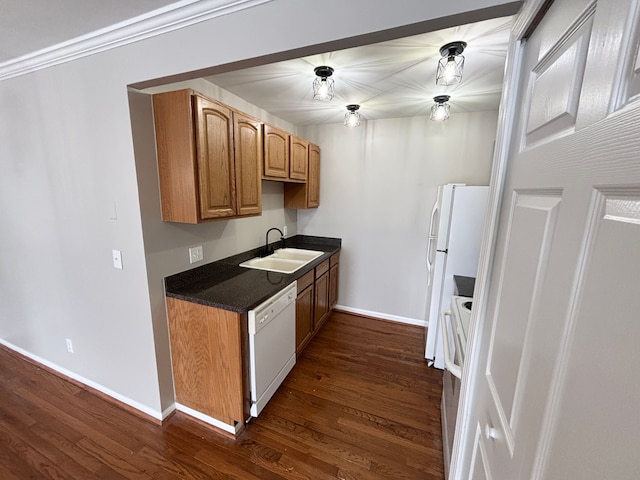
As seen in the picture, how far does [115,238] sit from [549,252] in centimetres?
213

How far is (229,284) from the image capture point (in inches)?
75.3

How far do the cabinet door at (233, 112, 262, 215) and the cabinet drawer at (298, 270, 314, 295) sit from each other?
2.31ft

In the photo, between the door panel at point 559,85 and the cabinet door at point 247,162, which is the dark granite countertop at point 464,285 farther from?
the cabinet door at point 247,162

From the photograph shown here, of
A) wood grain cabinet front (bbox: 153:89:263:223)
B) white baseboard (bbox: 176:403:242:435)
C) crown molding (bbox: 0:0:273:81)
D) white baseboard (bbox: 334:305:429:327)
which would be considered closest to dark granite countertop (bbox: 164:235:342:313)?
wood grain cabinet front (bbox: 153:89:263:223)

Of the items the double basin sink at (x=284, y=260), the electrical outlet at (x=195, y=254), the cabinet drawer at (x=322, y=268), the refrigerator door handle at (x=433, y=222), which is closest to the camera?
the electrical outlet at (x=195, y=254)

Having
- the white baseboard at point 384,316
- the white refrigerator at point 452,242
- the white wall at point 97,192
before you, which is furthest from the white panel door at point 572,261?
the white baseboard at point 384,316

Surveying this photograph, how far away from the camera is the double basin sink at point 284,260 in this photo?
257 cm

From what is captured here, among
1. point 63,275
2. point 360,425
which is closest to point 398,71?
point 360,425

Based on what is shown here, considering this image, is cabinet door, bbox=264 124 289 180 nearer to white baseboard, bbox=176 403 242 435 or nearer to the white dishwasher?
the white dishwasher

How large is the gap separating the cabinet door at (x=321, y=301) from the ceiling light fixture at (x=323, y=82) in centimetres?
171

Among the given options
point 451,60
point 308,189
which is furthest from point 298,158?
point 451,60

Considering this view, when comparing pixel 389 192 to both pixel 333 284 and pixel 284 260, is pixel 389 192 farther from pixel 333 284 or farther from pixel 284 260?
pixel 284 260

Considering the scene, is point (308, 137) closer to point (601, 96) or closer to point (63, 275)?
point (63, 275)

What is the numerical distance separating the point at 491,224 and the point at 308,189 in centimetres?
236
